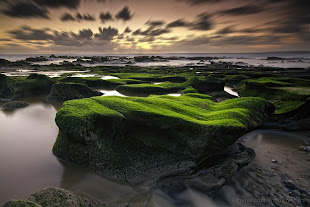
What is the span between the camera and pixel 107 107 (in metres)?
9.98

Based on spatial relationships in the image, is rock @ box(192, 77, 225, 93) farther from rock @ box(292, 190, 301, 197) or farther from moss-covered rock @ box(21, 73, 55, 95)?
moss-covered rock @ box(21, 73, 55, 95)

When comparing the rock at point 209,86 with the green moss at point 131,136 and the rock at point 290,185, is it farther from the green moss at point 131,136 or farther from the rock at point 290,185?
the rock at point 290,185

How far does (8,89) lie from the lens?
22.8 metres

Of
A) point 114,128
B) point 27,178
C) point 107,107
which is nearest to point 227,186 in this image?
point 114,128

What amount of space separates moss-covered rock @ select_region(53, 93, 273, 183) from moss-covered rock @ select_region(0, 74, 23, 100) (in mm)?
18242

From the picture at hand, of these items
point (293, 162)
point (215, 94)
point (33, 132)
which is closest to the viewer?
point (293, 162)

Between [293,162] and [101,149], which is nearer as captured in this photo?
[101,149]

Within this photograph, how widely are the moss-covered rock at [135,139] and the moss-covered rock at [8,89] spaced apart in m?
18.2

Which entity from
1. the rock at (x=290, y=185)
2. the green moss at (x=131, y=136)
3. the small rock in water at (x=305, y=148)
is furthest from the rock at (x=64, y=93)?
the small rock in water at (x=305, y=148)

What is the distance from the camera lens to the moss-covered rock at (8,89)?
22.5 metres

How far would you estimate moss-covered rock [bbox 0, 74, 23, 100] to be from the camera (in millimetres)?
22516

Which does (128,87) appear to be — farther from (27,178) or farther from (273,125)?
(27,178)

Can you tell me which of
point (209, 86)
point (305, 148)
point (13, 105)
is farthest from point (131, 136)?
point (209, 86)

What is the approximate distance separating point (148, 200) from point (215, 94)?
2121 cm
